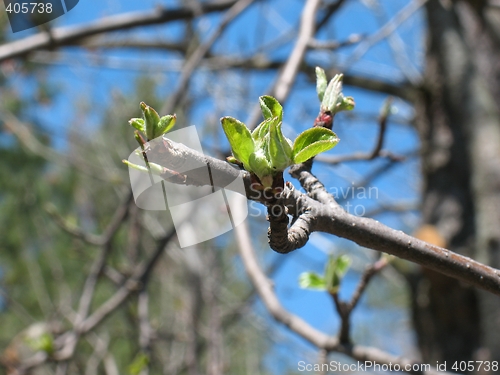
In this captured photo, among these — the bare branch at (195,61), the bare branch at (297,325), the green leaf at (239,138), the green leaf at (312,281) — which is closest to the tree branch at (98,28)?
the bare branch at (195,61)

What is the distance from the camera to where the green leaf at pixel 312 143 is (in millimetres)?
425

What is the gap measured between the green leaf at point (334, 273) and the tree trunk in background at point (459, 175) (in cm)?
103

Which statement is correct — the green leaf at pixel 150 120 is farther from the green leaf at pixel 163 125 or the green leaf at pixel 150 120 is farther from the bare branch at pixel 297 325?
the bare branch at pixel 297 325

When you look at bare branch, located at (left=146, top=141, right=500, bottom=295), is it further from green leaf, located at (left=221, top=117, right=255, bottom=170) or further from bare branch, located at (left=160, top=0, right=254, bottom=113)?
bare branch, located at (left=160, top=0, right=254, bottom=113)

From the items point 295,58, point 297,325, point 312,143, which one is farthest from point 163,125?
point 295,58

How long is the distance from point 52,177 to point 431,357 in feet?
14.7

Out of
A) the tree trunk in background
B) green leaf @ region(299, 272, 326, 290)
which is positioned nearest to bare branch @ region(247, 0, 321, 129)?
green leaf @ region(299, 272, 326, 290)

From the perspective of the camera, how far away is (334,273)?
932 millimetres

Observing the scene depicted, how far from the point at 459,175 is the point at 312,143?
6.74 feet

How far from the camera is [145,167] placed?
1.58 ft

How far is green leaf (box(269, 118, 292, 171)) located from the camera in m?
0.40

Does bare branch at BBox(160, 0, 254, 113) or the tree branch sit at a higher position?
the tree branch

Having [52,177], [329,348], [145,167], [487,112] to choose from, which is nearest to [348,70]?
[487,112]

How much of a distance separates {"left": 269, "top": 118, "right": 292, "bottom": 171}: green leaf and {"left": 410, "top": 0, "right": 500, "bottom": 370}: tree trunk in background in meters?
1.61
